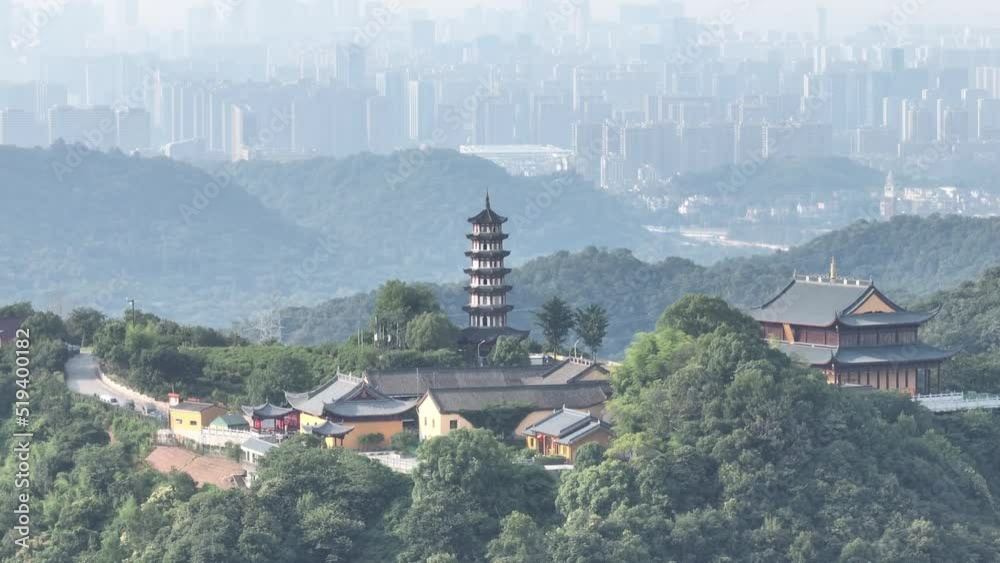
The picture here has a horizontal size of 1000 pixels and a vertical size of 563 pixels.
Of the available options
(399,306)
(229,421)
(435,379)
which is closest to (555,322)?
(399,306)

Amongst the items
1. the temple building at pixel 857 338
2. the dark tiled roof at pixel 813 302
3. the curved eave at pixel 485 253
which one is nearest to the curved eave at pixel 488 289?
the curved eave at pixel 485 253

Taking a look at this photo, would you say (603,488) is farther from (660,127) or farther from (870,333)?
(660,127)

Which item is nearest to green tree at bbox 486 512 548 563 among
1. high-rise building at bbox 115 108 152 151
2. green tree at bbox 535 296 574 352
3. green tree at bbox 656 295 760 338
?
green tree at bbox 656 295 760 338

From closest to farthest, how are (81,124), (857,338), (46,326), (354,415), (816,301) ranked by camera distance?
(354,415), (857,338), (816,301), (46,326), (81,124)

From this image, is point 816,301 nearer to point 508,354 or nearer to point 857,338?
point 857,338

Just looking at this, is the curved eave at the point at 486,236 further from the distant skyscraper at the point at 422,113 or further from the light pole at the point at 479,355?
the distant skyscraper at the point at 422,113

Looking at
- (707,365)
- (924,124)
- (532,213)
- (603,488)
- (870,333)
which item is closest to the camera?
(603,488)

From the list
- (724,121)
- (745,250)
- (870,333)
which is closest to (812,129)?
(724,121)
